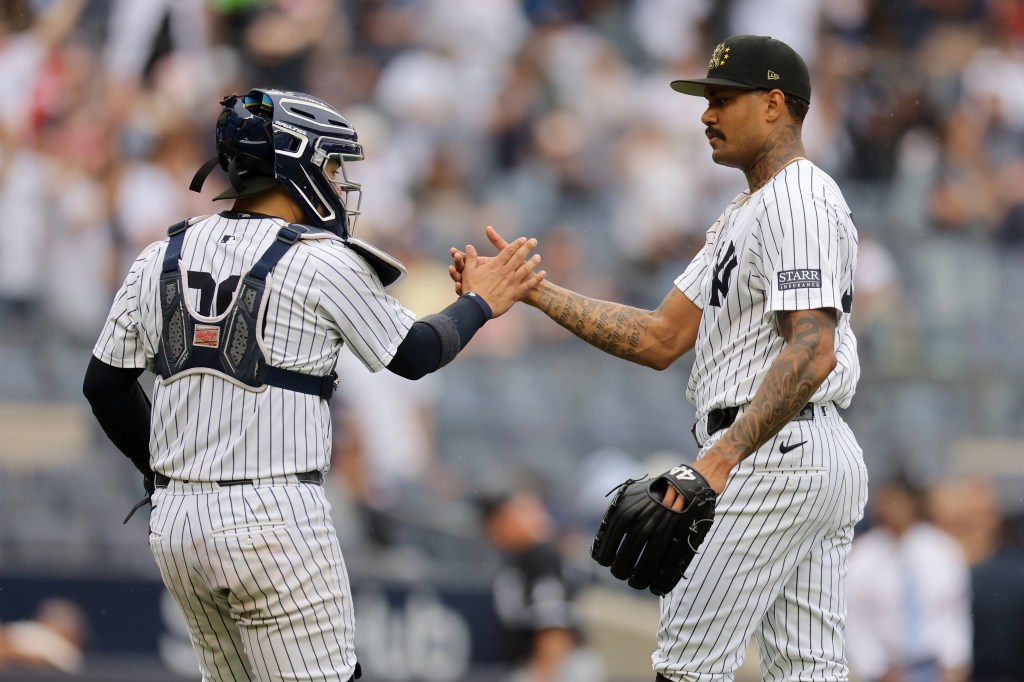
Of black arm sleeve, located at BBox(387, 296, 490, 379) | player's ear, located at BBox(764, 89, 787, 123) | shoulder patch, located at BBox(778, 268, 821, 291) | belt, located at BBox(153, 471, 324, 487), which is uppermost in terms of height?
player's ear, located at BBox(764, 89, 787, 123)

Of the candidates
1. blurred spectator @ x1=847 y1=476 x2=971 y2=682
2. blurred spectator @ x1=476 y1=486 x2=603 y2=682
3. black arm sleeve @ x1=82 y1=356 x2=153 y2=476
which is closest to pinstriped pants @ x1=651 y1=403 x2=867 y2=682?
black arm sleeve @ x1=82 y1=356 x2=153 y2=476

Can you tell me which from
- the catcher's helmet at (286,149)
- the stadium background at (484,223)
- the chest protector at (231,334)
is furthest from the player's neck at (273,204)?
the stadium background at (484,223)

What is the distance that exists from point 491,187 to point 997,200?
3.39 m

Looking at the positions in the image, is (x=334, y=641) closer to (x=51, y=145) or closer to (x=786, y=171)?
(x=786, y=171)

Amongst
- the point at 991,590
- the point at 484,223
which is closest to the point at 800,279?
the point at 991,590

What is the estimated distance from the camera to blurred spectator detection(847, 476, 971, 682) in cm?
763

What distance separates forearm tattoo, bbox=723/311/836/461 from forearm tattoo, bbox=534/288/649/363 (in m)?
0.89

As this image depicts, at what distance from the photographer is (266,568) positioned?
3.52 metres

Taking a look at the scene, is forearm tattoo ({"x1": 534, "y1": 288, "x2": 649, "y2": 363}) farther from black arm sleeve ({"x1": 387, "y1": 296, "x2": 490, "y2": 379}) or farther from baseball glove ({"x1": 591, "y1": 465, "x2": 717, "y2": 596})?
baseball glove ({"x1": 591, "y1": 465, "x2": 717, "y2": 596})

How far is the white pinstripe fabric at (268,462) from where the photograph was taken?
139 inches

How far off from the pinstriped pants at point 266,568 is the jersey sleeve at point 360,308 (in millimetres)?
372

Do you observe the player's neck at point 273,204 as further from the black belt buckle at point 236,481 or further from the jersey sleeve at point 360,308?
the black belt buckle at point 236,481

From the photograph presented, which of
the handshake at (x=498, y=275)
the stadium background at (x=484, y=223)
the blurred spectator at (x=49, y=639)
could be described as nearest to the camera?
the handshake at (x=498, y=275)

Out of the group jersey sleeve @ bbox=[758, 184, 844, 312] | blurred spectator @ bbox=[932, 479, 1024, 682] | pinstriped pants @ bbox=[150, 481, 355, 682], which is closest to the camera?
pinstriped pants @ bbox=[150, 481, 355, 682]
